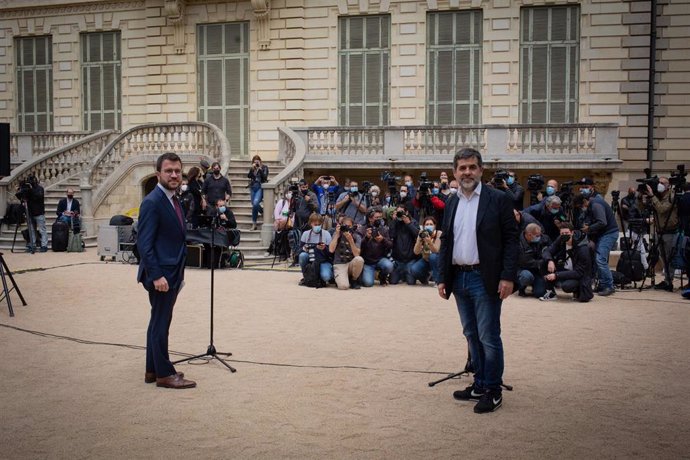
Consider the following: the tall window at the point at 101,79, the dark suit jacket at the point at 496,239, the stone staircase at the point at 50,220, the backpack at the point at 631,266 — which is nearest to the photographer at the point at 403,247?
the backpack at the point at 631,266

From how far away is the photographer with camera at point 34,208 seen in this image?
18.7 metres

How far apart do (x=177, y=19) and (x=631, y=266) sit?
16490 mm

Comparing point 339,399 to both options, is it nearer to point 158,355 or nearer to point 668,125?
point 158,355

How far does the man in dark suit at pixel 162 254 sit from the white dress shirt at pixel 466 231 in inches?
92.7

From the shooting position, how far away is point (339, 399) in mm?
6082

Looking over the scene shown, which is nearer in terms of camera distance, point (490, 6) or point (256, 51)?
point (490, 6)

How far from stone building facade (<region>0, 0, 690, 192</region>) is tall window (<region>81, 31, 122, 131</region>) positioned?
5 cm

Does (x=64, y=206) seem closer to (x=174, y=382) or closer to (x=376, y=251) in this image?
(x=376, y=251)

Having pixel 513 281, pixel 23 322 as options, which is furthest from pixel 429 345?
pixel 23 322

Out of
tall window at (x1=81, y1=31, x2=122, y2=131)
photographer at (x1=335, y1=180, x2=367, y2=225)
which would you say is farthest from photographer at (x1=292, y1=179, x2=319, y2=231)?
tall window at (x1=81, y1=31, x2=122, y2=131)

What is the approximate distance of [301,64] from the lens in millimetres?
23047

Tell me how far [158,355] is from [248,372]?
0.92 m

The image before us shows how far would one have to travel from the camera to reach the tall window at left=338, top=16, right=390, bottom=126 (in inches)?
893

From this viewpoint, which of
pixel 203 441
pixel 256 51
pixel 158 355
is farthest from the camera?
pixel 256 51
